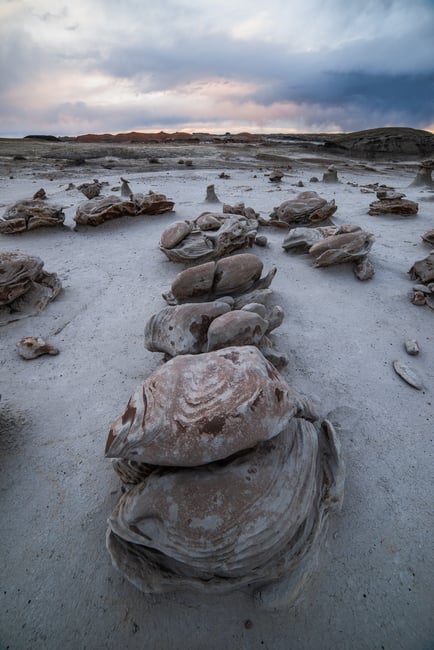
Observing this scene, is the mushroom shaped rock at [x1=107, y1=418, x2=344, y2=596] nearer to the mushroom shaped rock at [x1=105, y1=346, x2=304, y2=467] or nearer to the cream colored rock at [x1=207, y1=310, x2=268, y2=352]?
the mushroom shaped rock at [x1=105, y1=346, x2=304, y2=467]

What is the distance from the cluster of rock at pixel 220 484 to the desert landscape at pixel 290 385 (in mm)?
111

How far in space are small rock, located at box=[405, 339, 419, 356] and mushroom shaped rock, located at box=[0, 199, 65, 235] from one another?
529 cm

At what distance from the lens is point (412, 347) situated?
246cm

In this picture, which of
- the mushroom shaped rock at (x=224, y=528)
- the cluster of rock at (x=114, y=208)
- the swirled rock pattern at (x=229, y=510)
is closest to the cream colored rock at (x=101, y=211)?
the cluster of rock at (x=114, y=208)

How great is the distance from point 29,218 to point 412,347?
5.64m

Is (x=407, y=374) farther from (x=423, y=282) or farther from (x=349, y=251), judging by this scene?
(x=349, y=251)

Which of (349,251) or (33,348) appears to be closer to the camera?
(33,348)

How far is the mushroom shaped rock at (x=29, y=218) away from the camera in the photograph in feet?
16.4

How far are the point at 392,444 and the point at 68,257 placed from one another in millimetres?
4330

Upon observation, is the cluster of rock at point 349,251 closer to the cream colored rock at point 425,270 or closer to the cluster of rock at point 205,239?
the cream colored rock at point 425,270

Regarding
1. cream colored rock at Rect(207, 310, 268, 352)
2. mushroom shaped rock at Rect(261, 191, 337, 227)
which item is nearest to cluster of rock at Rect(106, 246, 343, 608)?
cream colored rock at Rect(207, 310, 268, 352)

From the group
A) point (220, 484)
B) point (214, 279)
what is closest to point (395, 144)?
point (214, 279)

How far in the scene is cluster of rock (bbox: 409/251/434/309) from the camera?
3059mm

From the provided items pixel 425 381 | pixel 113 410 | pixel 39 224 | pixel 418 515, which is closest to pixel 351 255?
pixel 425 381
